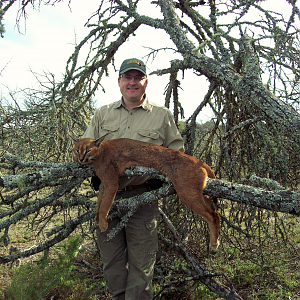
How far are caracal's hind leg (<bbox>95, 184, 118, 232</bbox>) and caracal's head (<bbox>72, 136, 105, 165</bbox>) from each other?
42 centimetres

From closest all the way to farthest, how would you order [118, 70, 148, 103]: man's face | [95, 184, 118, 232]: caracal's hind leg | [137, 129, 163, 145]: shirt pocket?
[95, 184, 118, 232]: caracal's hind leg < [137, 129, 163, 145]: shirt pocket < [118, 70, 148, 103]: man's face

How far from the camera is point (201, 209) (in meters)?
3.12

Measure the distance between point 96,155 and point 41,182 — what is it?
797 millimetres

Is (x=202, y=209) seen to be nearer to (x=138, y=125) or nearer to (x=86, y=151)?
(x=138, y=125)

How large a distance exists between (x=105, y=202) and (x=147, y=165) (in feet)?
2.40

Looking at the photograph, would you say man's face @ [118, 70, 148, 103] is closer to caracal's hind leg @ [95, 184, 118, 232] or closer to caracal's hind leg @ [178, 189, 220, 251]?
caracal's hind leg @ [95, 184, 118, 232]

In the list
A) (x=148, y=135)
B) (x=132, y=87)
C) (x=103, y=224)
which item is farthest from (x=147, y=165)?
(x=132, y=87)

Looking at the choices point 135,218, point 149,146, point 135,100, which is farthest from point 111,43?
point 135,218

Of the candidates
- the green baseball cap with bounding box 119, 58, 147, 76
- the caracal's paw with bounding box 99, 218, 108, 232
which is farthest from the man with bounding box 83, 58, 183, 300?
the caracal's paw with bounding box 99, 218, 108, 232

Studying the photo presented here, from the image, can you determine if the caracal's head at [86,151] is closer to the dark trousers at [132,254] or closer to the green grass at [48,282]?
the dark trousers at [132,254]

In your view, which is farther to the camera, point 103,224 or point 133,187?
point 133,187

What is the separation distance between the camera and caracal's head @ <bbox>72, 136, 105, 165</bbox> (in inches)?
121

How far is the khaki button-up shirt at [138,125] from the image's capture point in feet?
11.7

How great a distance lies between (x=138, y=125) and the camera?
11.9ft
